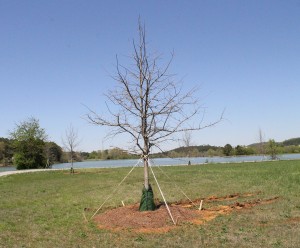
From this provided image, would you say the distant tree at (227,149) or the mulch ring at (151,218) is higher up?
the distant tree at (227,149)

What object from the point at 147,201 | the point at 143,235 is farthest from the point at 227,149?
the point at 143,235

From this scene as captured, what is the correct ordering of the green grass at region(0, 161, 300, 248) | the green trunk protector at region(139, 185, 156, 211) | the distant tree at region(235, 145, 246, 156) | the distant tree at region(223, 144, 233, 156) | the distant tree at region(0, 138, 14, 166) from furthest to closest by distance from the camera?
the distant tree at region(235, 145, 246, 156), the distant tree at region(223, 144, 233, 156), the distant tree at region(0, 138, 14, 166), the green trunk protector at region(139, 185, 156, 211), the green grass at region(0, 161, 300, 248)

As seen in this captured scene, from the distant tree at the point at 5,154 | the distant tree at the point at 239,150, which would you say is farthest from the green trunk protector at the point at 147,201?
the distant tree at the point at 239,150

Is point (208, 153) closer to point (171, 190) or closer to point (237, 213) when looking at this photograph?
point (171, 190)

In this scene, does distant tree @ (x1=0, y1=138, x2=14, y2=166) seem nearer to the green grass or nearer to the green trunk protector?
the green grass

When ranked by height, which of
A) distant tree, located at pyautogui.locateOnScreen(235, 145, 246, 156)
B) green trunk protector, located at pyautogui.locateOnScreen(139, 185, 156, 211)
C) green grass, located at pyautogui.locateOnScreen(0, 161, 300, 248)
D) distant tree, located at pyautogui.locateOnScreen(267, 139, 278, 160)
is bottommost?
green grass, located at pyautogui.locateOnScreen(0, 161, 300, 248)

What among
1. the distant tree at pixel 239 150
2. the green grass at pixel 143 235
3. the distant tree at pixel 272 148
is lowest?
the green grass at pixel 143 235

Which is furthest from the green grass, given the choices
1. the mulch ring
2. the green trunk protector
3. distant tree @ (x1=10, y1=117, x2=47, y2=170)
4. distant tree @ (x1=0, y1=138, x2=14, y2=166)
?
distant tree @ (x1=0, y1=138, x2=14, y2=166)

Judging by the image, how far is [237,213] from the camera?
1152 centimetres

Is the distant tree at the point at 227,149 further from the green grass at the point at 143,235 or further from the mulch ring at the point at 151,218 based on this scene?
the mulch ring at the point at 151,218

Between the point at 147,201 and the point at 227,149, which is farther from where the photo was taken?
the point at 227,149

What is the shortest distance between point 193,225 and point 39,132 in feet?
A: 193

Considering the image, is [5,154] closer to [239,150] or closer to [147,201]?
[239,150]

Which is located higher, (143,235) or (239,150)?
(239,150)
